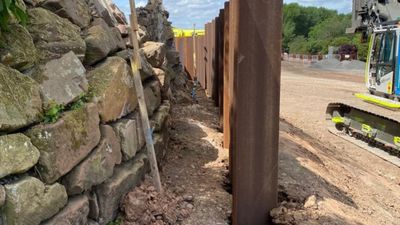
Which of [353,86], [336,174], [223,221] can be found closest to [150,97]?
[223,221]

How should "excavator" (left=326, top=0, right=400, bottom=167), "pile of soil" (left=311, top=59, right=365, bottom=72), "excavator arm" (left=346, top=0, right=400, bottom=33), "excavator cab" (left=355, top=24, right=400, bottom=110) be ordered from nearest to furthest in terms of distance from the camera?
"excavator" (left=326, top=0, right=400, bottom=167), "excavator cab" (left=355, top=24, right=400, bottom=110), "excavator arm" (left=346, top=0, right=400, bottom=33), "pile of soil" (left=311, top=59, right=365, bottom=72)

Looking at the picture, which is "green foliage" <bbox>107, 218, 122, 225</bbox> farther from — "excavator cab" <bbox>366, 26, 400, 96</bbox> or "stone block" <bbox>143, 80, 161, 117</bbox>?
"excavator cab" <bbox>366, 26, 400, 96</bbox>

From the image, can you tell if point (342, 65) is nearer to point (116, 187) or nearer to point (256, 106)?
point (256, 106)

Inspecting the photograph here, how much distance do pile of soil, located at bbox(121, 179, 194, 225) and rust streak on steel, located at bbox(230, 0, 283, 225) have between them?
500mm

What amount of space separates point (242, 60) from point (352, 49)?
152 feet

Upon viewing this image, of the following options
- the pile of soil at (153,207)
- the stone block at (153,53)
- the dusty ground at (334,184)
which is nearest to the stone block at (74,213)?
the pile of soil at (153,207)

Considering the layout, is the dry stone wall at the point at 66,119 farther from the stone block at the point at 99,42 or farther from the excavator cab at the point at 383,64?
the excavator cab at the point at 383,64

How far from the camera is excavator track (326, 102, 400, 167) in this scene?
9.68 metres

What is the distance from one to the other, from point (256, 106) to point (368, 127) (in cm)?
732

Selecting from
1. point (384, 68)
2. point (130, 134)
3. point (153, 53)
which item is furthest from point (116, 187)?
point (384, 68)

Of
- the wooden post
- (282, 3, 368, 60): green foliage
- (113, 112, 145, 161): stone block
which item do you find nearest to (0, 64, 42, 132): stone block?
(113, 112, 145, 161): stone block

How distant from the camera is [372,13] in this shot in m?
12.4

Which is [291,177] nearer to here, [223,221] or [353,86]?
[223,221]

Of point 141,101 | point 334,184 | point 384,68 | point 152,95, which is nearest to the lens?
point 141,101
